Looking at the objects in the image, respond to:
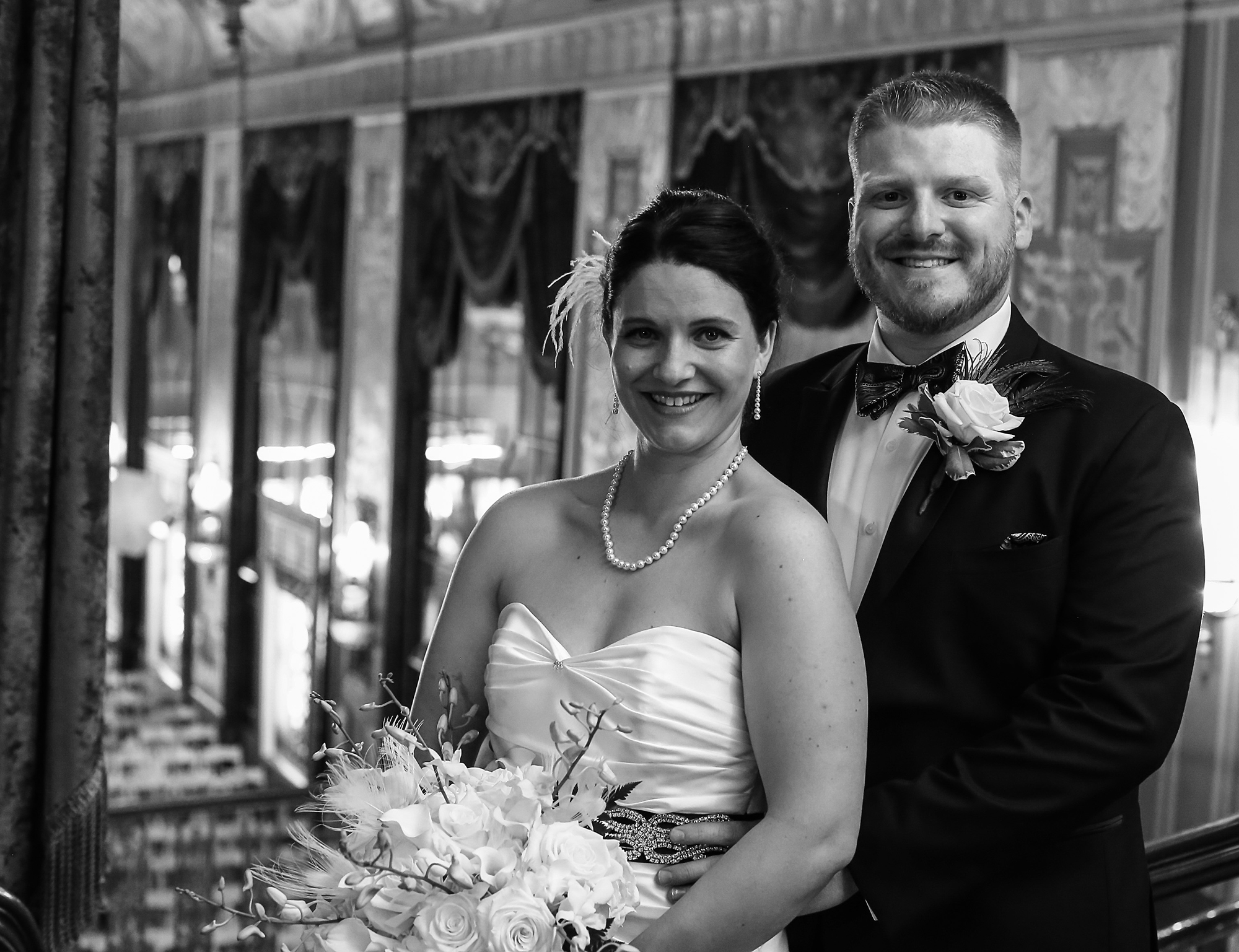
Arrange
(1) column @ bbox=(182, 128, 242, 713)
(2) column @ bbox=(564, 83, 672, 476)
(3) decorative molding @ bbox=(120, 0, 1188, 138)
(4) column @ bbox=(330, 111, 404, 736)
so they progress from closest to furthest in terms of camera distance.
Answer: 1. (3) decorative molding @ bbox=(120, 0, 1188, 138)
2. (2) column @ bbox=(564, 83, 672, 476)
3. (4) column @ bbox=(330, 111, 404, 736)
4. (1) column @ bbox=(182, 128, 242, 713)

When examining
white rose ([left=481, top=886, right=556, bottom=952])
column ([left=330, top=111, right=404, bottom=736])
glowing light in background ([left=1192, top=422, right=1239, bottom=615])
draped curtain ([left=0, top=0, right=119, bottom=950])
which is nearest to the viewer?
white rose ([left=481, top=886, right=556, bottom=952])

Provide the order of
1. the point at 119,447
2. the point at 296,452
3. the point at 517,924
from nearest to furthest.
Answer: the point at 517,924, the point at 296,452, the point at 119,447

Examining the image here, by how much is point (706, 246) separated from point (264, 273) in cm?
1180

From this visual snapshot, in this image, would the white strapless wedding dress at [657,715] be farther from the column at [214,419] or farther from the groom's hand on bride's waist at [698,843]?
the column at [214,419]

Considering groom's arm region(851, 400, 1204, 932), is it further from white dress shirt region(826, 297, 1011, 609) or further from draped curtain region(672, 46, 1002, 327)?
draped curtain region(672, 46, 1002, 327)

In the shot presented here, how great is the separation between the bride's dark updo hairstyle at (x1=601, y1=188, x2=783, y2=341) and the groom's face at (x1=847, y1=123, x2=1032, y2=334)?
0.28 m

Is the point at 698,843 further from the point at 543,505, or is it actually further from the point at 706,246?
the point at 706,246

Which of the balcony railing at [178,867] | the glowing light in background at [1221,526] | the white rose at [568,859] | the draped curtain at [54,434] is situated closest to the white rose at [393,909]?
the white rose at [568,859]

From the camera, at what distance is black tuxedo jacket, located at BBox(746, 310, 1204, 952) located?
205 centimetres

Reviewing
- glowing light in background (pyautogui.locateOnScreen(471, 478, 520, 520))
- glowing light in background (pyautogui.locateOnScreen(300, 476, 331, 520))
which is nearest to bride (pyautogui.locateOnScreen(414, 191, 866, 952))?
glowing light in background (pyautogui.locateOnScreen(471, 478, 520, 520))

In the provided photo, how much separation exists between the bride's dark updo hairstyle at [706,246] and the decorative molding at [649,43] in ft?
13.7

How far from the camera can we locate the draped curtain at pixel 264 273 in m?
11.9

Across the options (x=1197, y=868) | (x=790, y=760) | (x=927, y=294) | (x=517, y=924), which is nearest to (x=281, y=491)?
(x=927, y=294)

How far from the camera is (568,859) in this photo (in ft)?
5.45
